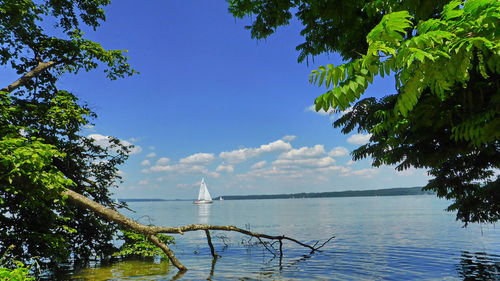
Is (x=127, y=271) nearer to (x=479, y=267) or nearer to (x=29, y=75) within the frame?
(x=29, y=75)

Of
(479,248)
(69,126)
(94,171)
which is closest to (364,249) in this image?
(479,248)

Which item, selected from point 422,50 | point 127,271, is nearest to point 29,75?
point 127,271

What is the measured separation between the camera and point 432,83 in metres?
2.51

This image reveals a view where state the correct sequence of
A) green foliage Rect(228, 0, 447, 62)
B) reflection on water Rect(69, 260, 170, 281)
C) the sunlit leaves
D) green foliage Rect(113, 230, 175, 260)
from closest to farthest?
the sunlit leaves
green foliage Rect(228, 0, 447, 62)
reflection on water Rect(69, 260, 170, 281)
green foliage Rect(113, 230, 175, 260)

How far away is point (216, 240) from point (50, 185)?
78.3ft

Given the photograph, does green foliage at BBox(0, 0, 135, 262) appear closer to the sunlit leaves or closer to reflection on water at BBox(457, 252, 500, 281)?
the sunlit leaves

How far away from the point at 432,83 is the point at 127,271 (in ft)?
59.0

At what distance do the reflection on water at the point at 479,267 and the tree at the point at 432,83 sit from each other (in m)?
2.36

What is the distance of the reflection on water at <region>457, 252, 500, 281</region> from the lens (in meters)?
13.9

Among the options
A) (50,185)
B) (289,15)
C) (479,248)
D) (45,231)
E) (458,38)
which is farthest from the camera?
(479,248)

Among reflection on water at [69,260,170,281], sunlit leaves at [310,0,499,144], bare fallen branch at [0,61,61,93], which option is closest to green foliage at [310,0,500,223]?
sunlit leaves at [310,0,499,144]

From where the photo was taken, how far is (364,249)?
23047 millimetres

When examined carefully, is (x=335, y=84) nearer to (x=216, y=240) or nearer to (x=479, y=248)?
(x=479, y=248)

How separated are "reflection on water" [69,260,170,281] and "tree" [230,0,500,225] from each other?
39.2 ft
